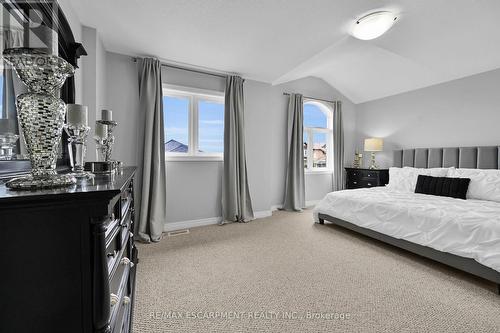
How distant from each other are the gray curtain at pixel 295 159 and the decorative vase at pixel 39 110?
399cm

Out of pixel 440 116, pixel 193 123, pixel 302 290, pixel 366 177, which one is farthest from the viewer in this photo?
pixel 366 177

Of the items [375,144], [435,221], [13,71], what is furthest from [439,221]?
[13,71]

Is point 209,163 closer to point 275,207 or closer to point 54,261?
point 275,207

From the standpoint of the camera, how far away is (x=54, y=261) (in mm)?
620

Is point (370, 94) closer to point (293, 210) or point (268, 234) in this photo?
point (293, 210)

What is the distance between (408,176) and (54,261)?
4464 mm

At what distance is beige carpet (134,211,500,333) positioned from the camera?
145 centimetres

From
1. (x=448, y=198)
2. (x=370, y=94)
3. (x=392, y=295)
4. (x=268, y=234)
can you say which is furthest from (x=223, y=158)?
(x=370, y=94)

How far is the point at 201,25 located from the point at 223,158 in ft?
6.13

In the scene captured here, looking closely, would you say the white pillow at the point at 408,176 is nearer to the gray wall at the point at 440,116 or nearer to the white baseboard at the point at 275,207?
the gray wall at the point at 440,116

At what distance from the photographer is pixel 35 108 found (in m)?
0.68

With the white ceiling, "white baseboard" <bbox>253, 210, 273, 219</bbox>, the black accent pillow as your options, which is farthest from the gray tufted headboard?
"white baseboard" <bbox>253, 210, 273, 219</bbox>

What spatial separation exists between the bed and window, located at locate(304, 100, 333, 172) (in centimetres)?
187

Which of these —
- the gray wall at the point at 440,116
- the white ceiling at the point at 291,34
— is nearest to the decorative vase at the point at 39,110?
the white ceiling at the point at 291,34
